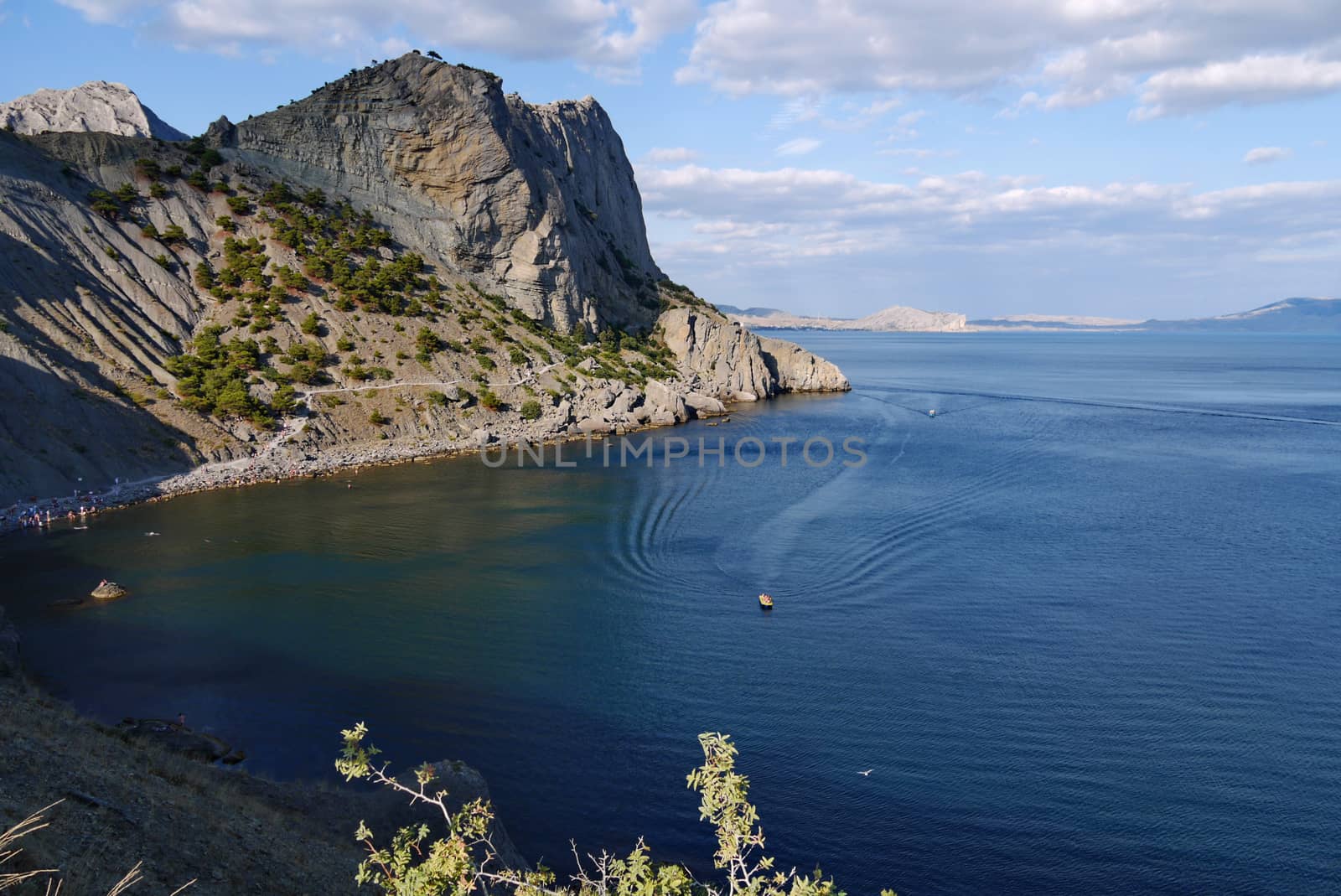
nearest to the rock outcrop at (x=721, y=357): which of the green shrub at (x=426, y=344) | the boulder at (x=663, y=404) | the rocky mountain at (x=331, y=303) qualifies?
the rocky mountain at (x=331, y=303)

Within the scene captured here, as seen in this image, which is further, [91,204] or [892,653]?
[91,204]

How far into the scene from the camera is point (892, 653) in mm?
30047

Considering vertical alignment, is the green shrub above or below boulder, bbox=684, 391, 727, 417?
above

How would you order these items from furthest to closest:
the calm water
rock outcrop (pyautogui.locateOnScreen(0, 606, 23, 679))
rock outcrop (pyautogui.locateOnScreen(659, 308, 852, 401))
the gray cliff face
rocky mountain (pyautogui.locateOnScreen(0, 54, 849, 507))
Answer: rock outcrop (pyautogui.locateOnScreen(659, 308, 852, 401)) → the gray cliff face → rocky mountain (pyautogui.locateOnScreen(0, 54, 849, 507)) → rock outcrop (pyautogui.locateOnScreen(0, 606, 23, 679)) → the calm water

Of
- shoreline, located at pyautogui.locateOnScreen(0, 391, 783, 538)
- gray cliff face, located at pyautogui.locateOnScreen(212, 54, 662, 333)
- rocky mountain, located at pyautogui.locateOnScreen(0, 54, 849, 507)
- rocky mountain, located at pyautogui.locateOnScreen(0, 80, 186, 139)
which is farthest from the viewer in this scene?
rocky mountain, located at pyautogui.locateOnScreen(0, 80, 186, 139)

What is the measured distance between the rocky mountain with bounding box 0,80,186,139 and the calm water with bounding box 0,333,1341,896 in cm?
10469

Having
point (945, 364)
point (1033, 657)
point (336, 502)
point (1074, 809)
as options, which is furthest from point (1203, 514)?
point (945, 364)

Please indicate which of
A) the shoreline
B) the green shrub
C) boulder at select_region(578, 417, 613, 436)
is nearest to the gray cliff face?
the green shrub

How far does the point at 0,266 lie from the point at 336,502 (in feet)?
98.8

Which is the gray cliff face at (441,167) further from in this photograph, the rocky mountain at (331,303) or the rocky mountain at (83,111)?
the rocky mountain at (83,111)

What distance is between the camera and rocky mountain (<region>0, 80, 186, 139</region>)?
121625 mm

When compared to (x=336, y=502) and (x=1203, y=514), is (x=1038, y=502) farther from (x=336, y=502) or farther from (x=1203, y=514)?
(x=336, y=502)

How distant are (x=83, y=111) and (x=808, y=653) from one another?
14752cm

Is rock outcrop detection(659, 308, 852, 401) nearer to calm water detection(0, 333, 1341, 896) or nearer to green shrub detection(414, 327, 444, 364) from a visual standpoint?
green shrub detection(414, 327, 444, 364)
